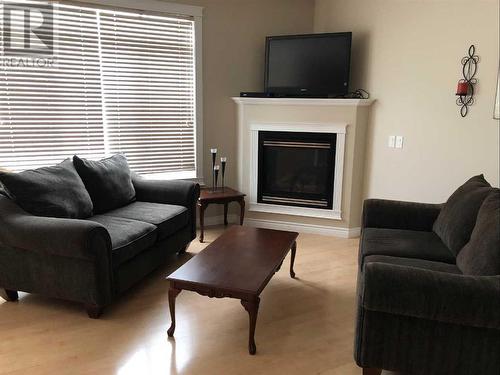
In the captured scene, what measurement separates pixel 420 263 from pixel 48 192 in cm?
247

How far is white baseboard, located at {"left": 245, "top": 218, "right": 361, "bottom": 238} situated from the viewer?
423cm

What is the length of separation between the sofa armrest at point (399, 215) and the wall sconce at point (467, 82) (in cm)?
94

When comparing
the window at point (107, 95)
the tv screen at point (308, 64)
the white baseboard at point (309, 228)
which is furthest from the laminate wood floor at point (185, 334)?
the tv screen at point (308, 64)

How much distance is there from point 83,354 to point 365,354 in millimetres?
1535

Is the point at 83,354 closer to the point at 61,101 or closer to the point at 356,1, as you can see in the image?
the point at 61,101

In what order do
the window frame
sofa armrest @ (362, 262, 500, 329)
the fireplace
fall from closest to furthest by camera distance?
1. sofa armrest @ (362, 262, 500, 329)
2. the window frame
3. the fireplace

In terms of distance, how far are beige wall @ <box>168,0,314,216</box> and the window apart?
19 cm

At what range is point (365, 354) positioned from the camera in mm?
1875

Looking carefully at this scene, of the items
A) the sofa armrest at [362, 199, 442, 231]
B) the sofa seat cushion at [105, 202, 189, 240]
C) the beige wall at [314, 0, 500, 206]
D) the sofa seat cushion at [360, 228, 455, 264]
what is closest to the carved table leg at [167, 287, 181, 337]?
the sofa seat cushion at [105, 202, 189, 240]

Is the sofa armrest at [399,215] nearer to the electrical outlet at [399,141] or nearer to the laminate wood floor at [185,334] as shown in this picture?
the laminate wood floor at [185,334]

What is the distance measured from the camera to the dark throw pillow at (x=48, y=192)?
2.62 meters

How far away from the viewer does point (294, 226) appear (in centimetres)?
441

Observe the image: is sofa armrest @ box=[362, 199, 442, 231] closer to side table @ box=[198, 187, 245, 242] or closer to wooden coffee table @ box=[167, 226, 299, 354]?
wooden coffee table @ box=[167, 226, 299, 354]

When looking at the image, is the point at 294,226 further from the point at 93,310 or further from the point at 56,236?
the point at 56,236
